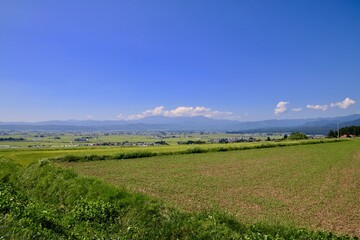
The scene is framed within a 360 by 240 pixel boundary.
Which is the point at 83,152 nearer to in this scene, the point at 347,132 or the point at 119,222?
the point at 119,222

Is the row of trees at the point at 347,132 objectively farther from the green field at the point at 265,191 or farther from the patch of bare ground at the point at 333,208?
the patch of bare ground at the point at 333,208

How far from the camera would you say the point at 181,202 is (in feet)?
49.4

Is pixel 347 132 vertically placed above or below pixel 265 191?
above

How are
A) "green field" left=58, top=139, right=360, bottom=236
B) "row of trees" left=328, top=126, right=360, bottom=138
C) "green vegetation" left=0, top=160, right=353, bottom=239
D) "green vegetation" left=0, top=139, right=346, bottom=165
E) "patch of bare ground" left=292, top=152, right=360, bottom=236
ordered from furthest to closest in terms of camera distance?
1. "row of trees" left=328, top=126, right=360, bottom=138
2. "green vegetation" left=0, top=139, right=346, bottom=165
3. "green field" left=58, top=139, right=360, bottom=236
4. "patch of bare ground" left=292, top=152, right=360, bottom=236
5. "green vegetation" left=0, top=160, right=353, bottom=239

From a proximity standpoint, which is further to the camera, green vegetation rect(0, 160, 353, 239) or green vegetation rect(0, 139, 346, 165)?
green vegetation rect(0, 139, 346, 165)

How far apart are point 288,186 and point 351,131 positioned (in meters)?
116

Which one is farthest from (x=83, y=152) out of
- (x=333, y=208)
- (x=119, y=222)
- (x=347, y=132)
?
(x=347, y=132)

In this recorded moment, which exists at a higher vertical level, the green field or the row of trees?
the row of trees

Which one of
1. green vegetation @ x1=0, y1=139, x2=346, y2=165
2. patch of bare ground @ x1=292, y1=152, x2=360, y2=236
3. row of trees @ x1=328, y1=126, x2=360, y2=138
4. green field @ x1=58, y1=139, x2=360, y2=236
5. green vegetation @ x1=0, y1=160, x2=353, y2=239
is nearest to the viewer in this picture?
green vegetation @ x1=0, y1=160, x2=353, y2=239

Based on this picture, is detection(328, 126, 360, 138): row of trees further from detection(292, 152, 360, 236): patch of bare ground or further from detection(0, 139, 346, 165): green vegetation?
detection(292, 152, 360, 236): patch of bare ground

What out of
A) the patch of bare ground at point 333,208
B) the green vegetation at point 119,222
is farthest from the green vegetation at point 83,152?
the patch of bare ground at point 333,208

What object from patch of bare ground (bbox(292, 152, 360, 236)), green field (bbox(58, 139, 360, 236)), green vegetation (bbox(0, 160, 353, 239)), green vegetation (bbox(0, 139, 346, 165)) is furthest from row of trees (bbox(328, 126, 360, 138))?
green vegetation (bbox(0, 160, 353, 239))

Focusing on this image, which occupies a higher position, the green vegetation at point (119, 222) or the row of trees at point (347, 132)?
the row of trees at point (347, 132)

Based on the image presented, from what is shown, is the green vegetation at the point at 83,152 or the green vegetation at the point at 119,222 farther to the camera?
the green vegetation at the point at 83,152
